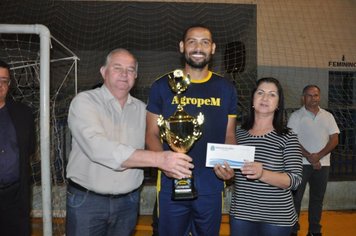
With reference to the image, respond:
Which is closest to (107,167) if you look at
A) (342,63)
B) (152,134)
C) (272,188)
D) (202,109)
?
(152,134)

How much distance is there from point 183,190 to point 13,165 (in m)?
1.23

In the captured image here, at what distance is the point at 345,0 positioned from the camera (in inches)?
355

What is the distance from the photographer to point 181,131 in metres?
2.14

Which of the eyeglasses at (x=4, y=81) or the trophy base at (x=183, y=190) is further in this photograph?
the eyeglasses at (x=4, y=81)

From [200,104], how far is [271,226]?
860 millimetres

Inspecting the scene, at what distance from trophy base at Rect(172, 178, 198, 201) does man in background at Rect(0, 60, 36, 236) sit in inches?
45.6

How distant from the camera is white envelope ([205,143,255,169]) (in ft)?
7.03

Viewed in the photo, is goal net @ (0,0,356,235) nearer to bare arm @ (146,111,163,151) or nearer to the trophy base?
bare arm @ (146,111,163,151)

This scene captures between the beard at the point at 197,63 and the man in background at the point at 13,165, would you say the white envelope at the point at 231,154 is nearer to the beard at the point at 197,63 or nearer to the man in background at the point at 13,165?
the beard at the point at 197,63

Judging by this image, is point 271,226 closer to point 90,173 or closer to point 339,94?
point 90,173

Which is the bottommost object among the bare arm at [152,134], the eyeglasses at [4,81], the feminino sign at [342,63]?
the bare arm at [152,134]

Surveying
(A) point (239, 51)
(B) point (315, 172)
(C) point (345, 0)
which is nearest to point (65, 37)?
(A) point (239, 51)

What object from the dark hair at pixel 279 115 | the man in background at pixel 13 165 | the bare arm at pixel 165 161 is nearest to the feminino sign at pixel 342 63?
the dark hair at pixel 279 115

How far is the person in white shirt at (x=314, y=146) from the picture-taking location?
4.34m
